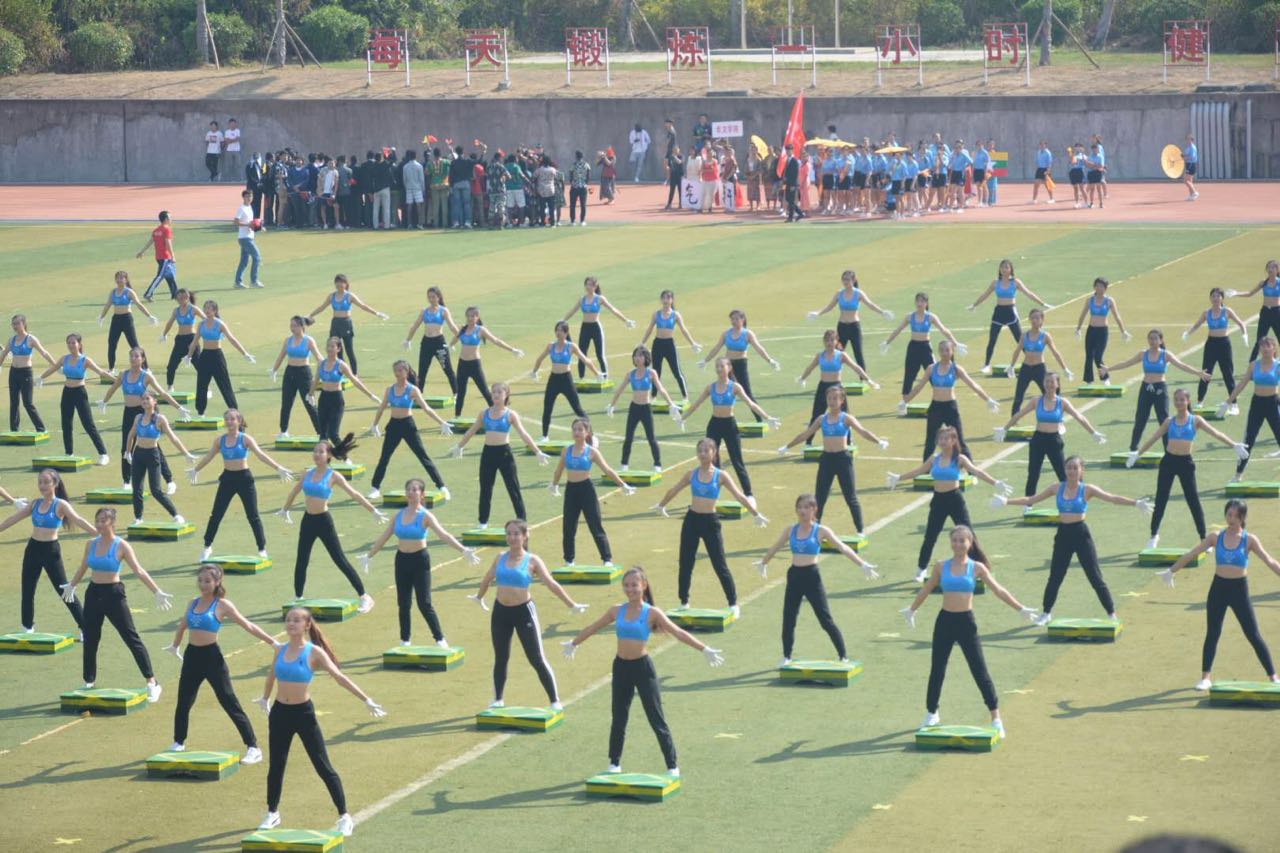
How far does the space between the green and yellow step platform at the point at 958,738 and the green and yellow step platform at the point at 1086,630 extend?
3.41m

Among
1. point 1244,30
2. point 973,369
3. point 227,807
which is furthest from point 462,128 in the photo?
→ point 227,807

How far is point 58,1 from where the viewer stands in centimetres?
8238

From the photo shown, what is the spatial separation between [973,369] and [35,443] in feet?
55.5

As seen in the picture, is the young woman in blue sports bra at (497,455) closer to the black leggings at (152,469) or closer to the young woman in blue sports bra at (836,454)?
the young woman in blue sports bra at (836,454)

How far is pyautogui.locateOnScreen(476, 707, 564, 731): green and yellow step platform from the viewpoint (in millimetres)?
17734

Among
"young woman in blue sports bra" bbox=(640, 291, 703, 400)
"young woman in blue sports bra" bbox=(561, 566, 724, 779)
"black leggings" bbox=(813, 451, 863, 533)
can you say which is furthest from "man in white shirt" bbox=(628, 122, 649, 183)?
"young woman in blue sports bra" bbox=(561, 566, 724, 779)

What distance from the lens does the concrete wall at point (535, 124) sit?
65.1 metres

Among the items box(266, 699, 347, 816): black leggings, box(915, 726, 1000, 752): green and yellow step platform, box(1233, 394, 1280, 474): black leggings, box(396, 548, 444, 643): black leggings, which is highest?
box(1233, 394, 1280, 474): black leggings

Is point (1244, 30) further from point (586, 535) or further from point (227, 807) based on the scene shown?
point (227, 807)

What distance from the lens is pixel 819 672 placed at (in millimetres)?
18922

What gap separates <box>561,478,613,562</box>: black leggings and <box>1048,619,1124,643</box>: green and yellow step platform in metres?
5.38

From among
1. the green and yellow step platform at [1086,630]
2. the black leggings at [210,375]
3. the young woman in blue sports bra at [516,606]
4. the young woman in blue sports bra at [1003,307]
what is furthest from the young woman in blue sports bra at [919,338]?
the young woman in blue sports bra at [516,606]

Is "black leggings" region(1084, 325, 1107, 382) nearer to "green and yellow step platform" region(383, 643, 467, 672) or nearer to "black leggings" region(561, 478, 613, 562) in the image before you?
"black leggings" region(561, 478, 613, 562)

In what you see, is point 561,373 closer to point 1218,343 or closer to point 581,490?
point 581,490
